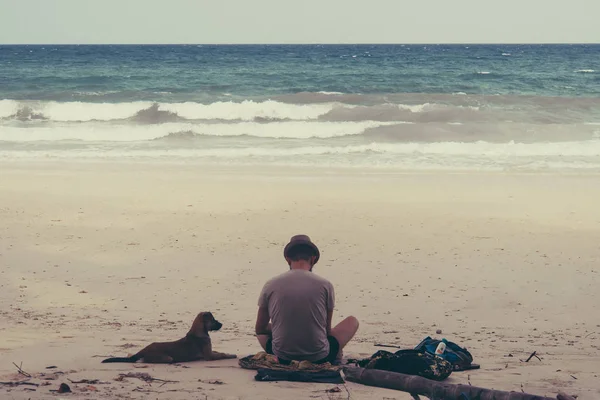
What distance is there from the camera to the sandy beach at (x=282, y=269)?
221 inches

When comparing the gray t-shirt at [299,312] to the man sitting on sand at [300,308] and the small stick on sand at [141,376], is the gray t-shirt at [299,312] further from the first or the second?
the small stick on sand at [141,376]

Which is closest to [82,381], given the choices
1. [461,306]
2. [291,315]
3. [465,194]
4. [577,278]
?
[291,315]

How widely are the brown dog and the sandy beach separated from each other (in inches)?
3.7

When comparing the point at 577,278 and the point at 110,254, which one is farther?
the point at 110,254

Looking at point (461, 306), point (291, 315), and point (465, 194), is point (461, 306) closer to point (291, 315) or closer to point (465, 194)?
point (291, 315)

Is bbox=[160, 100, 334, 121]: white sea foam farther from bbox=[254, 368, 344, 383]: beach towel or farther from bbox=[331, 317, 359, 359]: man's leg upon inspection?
bbox=[254, 368, 344, 383]: beach towel

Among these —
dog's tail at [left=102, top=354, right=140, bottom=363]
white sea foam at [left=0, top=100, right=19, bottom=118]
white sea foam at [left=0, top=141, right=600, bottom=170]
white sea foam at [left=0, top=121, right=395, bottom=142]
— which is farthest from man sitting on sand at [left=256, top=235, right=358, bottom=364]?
white sea foam at [left=0, top=100, right=19, bottom=118]

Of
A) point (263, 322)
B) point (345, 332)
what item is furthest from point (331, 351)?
point (263, 322)

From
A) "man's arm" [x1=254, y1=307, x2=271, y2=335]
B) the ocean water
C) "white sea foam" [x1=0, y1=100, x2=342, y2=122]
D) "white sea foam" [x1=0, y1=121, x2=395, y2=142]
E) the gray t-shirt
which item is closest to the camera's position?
the gray t-shirt

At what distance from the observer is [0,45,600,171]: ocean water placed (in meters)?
18.3

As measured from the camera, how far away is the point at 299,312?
536cm

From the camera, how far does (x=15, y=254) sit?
9.23 metres

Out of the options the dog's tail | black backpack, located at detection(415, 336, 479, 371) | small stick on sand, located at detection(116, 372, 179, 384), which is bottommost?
the dog's tail

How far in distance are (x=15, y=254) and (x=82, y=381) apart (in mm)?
4593
